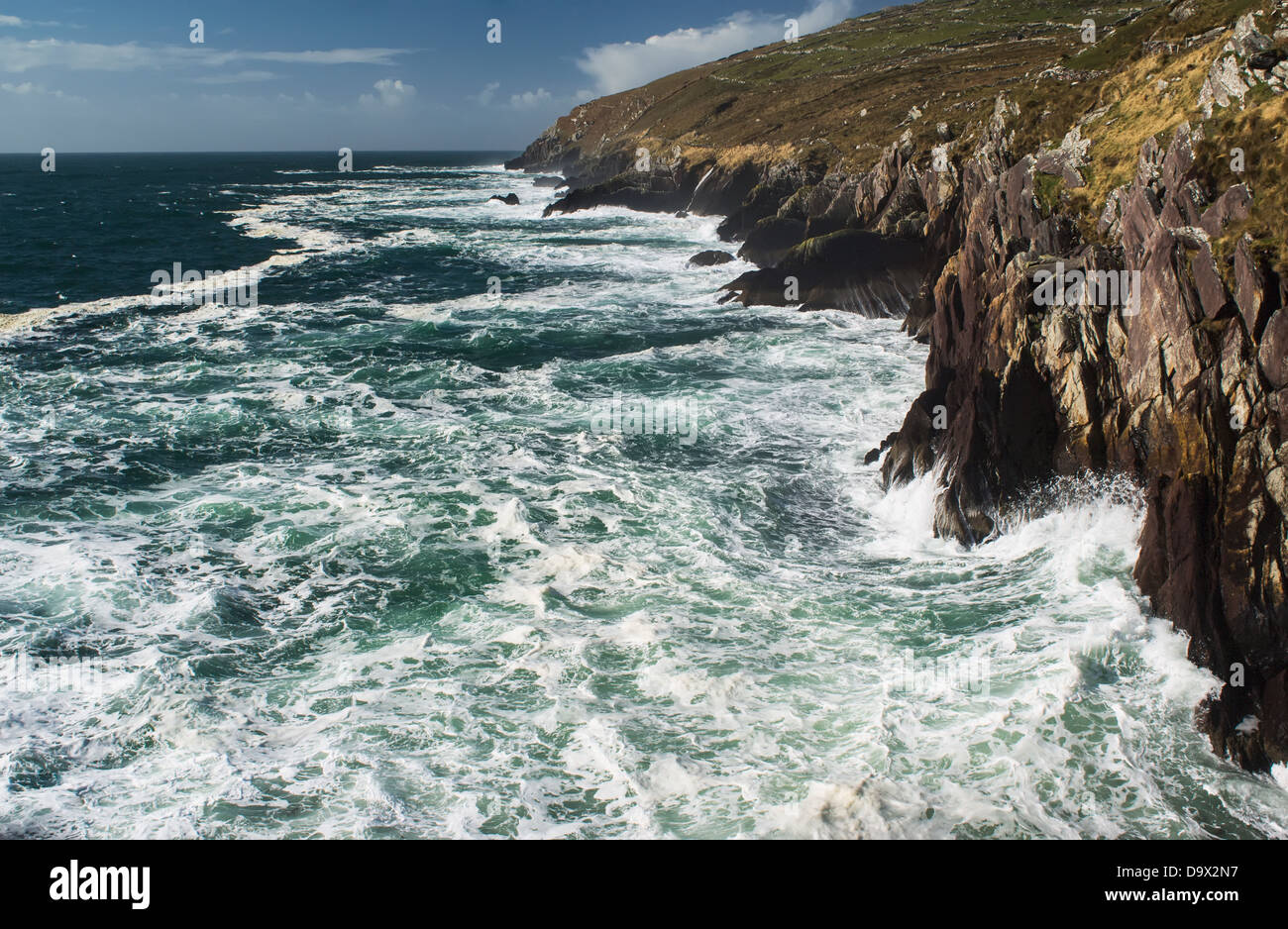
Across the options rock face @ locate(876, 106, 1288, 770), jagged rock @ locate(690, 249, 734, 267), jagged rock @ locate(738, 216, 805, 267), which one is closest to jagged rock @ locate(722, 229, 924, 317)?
jagged rock @ locate(738, 216, 805, 267)

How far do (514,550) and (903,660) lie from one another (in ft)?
31.6

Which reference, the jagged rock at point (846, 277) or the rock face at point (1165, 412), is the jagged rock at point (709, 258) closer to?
the jagged rock at point (846, 277)

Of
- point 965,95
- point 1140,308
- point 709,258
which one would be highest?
point 965,95

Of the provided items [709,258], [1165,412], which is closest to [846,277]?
[709,258]

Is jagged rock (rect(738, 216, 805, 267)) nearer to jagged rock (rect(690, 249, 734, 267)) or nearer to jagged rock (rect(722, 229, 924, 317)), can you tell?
jagged rock (rect(690, 249, 734, 267))

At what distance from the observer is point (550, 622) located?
17.4m

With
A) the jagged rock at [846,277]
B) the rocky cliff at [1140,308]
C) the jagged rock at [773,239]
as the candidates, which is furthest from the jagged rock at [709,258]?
the rocky cliff at [1140,308]

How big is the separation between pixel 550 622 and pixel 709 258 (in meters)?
44.2

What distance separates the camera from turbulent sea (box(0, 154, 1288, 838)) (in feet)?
41.4

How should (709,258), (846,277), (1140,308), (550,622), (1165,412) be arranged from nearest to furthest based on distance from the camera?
(1165,412) < (550,622) < (1140,308) < (846,277) < (709,258)

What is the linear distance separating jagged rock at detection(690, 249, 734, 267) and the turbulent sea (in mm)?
22966

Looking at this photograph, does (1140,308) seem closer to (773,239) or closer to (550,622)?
(550,622)

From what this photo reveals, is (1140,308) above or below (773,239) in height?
below

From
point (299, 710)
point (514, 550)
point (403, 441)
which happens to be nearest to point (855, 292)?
point (403, 441)
